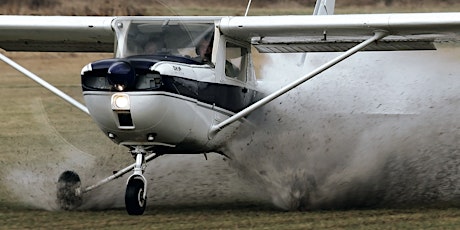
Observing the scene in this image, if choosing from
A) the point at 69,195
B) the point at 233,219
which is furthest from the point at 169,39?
the point at 69,195

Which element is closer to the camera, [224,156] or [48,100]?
[224,156]

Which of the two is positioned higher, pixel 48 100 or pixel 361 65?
pixel 48 100

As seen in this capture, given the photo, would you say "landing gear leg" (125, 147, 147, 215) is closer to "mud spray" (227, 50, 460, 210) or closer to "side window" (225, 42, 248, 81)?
"mud spray" (227, 50, 460, 210)

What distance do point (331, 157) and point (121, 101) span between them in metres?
3.05

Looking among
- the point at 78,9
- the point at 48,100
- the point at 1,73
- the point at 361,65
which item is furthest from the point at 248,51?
the point at 1,73

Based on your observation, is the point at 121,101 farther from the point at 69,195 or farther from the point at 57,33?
the point at 57,33

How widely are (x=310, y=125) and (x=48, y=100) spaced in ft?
41.2

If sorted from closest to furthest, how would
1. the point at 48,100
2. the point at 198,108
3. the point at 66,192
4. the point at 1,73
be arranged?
the point at 198,108 < the point at 66,192 < the point at 48,100 < the point at 1,73

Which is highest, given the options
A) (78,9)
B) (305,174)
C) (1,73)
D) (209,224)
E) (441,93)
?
(1,73)

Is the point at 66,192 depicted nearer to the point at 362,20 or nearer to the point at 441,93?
the point at 362,20

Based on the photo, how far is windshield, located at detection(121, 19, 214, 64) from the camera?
11.7 m

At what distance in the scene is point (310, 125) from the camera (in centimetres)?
1339

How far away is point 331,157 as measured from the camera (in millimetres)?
13000

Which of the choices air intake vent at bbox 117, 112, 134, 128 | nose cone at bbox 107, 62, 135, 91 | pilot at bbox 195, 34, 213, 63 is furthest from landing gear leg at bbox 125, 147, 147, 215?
pilot at bbox 195, 34, 213, 63
